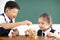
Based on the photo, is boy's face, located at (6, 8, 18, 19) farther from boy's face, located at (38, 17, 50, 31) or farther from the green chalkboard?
the green chalkboard

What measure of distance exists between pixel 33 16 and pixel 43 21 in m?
0.70

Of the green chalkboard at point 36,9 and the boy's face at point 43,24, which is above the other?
the green chalkboard at point 36,9

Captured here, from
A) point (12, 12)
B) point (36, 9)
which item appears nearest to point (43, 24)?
point (12, 12)

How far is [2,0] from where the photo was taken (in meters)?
2.46

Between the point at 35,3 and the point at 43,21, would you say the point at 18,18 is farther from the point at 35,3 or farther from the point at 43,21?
the point at 43,21

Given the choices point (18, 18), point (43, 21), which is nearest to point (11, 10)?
point (43, 21)

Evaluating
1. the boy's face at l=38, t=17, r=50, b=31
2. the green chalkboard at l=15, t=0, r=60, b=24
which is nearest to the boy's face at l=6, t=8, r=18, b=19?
the boy's face at l=38, t=17, r=50, b=31

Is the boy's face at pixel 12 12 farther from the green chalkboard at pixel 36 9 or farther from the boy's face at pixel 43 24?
the green chalkboard at pixel 36 9

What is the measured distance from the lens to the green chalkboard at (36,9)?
246 cm

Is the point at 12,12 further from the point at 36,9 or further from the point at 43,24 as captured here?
the point at 36,9

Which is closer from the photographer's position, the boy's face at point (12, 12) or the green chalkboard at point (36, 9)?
the boy's face at point (12, 12)

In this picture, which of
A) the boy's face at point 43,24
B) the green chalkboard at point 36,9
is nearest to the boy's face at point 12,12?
the boy's face at point 43,24

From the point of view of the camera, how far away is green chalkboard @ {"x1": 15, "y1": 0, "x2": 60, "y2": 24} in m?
2.46

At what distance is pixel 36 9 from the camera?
8.13ft
